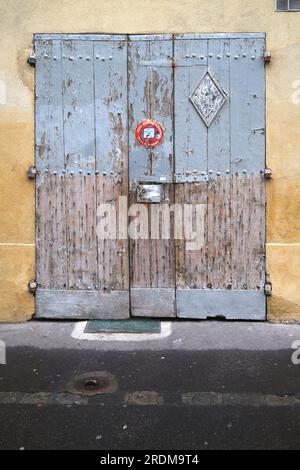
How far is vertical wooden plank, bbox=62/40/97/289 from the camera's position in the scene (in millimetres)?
5145

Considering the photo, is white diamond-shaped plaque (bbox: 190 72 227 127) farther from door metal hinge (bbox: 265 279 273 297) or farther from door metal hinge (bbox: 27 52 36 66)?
door metal hinge (bbox: 265 279 273 297)

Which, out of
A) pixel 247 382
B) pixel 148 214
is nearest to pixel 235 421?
pixel 247 382

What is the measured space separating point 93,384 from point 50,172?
2264 mm

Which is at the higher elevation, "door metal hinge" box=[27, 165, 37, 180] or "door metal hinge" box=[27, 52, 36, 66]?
"door metal hinge" box=[27, 52, 36, 66]

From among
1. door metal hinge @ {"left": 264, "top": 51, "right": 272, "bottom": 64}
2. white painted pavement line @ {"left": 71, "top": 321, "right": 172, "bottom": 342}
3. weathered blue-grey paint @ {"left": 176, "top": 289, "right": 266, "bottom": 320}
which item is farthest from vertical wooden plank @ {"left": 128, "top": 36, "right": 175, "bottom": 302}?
door metal hinge @ {"left": 264, "top": 51, "right": 272, "bottom": 64}

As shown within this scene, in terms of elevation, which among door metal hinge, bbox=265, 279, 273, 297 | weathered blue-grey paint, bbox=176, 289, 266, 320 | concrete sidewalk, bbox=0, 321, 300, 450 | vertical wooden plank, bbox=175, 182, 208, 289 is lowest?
concrete sidewalk, bbox=0, 321, 300, 450

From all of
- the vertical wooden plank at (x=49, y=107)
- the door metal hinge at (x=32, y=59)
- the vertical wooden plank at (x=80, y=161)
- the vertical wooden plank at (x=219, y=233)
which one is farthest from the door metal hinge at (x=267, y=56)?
the door metal hinge at (x=32, y=59)

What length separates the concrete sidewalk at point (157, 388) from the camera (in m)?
3.36

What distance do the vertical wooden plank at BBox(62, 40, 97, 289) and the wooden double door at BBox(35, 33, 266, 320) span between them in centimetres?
1

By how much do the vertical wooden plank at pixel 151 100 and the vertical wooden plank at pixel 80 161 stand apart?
1.37ft

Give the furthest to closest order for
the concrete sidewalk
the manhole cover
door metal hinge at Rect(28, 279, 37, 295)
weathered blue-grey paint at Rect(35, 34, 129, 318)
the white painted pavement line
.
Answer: door metal hinge at Rect(28, 279, 37, 295) < weathered blue-grey paint at Rect(35, 34, 129, 318) < the white painted pavement line < the manhole cover < the concrete sidewalk

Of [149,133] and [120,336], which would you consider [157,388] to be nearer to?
[120,336]

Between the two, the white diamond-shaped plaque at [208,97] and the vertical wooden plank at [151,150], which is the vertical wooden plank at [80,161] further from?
the white diamond-shaped plaque at [208,97]

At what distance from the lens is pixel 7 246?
5277 mm
